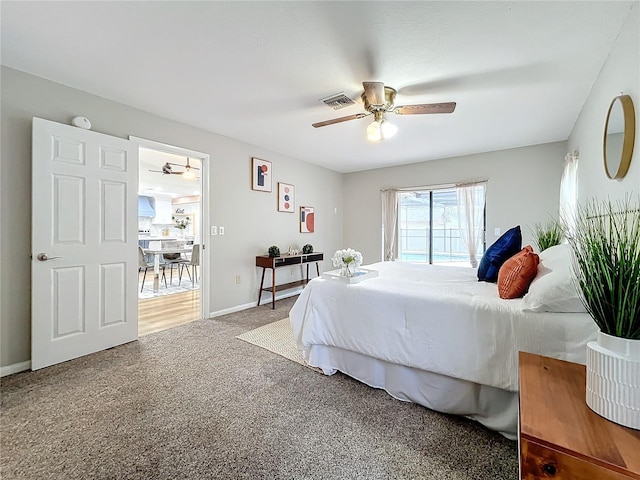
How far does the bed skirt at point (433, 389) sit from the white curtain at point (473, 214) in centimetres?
340

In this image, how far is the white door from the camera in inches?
93.7

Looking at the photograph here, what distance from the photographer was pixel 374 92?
90.2 inches

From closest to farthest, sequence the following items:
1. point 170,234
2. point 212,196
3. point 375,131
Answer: point 375,131, point 212,196, point 170,234

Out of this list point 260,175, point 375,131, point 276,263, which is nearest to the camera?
point 375,131

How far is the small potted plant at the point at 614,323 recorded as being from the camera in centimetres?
85

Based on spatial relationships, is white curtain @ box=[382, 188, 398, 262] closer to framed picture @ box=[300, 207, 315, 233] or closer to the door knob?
framed picture @ box=[300, 207, 315, 233]

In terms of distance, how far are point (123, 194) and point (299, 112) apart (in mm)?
2004

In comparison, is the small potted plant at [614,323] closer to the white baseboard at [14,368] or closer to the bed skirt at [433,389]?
the bed skirt at [433,389]

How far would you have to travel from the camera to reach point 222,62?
2162mm

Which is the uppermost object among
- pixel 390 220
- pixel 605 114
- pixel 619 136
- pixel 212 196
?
pixel 605 114

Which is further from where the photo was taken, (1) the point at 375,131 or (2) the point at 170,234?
(2) the point at 170,234

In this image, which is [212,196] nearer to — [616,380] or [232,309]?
[232,309]

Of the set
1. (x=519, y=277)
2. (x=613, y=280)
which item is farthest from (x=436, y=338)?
(x=613, y=280)

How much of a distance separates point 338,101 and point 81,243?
2.72 meters
